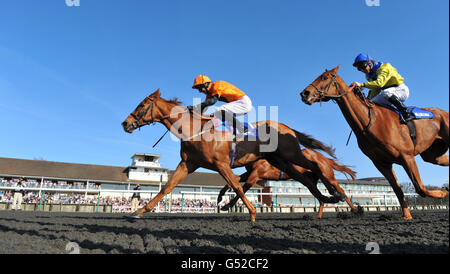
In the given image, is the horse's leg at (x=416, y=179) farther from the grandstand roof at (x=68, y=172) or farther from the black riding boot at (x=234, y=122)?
the grandstand roof at (x=68, y=172)

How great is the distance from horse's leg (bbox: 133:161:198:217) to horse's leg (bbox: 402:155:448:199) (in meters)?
3.50

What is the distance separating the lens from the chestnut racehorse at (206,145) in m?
4.89

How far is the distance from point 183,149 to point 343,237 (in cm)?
319

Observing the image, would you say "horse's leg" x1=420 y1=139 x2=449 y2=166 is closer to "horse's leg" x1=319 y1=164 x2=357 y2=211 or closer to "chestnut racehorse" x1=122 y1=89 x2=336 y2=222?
"horse's leg" x1=319 y1=164 x2=357 y2=211

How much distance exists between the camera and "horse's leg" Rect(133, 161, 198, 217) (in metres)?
4.95

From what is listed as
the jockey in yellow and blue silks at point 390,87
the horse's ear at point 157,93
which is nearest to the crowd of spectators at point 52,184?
the horse's ear at point 157,93

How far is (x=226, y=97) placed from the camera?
5.32 meters

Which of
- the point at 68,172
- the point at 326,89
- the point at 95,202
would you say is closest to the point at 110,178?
the point at 68,172

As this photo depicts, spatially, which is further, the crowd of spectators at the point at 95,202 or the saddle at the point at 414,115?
the crowd of spectators at the point at 95,202

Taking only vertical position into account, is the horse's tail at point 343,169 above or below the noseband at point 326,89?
below

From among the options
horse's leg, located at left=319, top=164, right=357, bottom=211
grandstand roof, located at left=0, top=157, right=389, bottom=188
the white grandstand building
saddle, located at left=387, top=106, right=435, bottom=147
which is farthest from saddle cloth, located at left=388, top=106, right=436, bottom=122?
grandstand roof, located at left=0, top=157, right=389, bottom=188
